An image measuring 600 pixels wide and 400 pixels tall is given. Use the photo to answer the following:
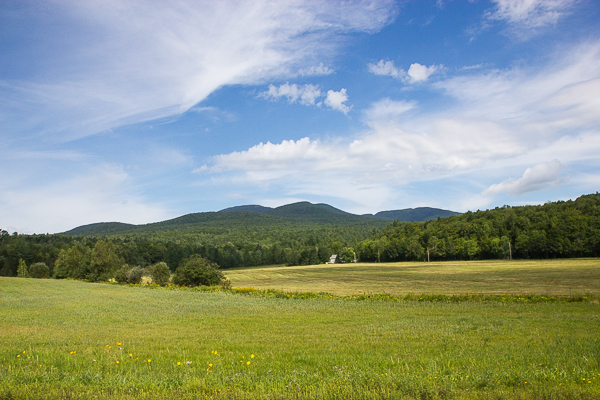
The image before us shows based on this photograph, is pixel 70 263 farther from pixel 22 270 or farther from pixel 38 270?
pixel 22 270

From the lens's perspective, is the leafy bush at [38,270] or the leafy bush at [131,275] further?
the leafy bush at [38,270]

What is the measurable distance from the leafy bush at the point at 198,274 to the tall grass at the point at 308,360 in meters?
39.4

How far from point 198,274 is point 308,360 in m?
50.0

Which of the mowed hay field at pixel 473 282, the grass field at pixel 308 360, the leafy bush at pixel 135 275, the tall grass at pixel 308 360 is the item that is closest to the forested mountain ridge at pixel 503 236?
the mowed hay field at pixel 473 282

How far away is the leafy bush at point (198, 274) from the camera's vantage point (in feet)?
185

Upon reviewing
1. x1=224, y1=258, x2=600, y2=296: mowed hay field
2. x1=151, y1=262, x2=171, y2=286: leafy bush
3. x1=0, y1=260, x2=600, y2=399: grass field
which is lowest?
x1=224, y1=258, x2=600, y2=296: mowed hay field

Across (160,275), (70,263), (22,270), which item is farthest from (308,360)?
(22,270)

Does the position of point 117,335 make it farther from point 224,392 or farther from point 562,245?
point 562,245

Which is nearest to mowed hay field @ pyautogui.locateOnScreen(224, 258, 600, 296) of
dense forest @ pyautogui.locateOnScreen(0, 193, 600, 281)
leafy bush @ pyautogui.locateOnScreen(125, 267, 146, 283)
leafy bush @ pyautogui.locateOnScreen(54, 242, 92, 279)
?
leafy bush @ pyautogui.locateOnScreen(125, 267, 146, 283)

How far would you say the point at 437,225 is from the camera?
149m

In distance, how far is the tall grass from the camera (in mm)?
6750

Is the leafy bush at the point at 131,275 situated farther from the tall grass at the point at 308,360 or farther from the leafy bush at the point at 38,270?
the tall grass at the point at 308,360

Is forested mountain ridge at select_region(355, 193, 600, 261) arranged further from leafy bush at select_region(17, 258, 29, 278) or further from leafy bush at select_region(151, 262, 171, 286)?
leafy bush at select_region(17, 258, 29, 278)

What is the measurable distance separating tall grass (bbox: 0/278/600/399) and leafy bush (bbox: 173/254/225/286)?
39353mm
